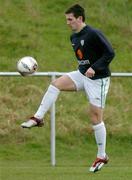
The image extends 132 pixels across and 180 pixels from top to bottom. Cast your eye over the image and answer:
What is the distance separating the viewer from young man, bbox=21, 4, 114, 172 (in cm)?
1141

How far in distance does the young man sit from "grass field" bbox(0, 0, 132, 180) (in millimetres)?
1022

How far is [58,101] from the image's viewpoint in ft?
52.7

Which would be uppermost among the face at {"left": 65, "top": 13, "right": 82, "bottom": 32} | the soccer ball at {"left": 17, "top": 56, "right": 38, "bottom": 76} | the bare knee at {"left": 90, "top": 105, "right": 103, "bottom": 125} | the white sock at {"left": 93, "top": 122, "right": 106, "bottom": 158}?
the face at {"left": 65, "top": 13, "right": 82, "bottom": 32}

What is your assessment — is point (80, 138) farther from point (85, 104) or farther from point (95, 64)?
point (95, 64)

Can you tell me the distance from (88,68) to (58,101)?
15.3 ft

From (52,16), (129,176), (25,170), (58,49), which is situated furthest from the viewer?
(52,16)

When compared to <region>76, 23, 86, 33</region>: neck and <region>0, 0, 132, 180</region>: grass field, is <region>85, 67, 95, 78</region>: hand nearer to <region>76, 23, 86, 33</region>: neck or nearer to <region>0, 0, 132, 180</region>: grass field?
<region>76, 23, 86, 33</region>: neck

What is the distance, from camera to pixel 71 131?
53.5 feet

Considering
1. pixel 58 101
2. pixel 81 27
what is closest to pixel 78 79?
pixel 81 27

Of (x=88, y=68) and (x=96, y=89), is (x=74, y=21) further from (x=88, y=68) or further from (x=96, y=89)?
(x=96, y=89)

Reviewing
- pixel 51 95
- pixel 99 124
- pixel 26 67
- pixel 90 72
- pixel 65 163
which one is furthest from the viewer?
pixel 65 163

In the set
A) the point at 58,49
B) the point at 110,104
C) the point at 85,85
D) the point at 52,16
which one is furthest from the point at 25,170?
the point at 52,16

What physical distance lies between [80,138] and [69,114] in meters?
0.56

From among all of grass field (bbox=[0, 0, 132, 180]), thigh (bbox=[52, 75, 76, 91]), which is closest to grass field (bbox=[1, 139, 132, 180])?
grass field (bbox=[0, 0, 132, 180])
